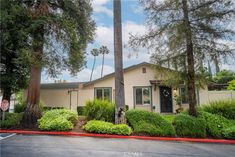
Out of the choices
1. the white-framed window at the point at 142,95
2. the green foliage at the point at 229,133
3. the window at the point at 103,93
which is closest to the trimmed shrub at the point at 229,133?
the green foliage at the point at 229,133

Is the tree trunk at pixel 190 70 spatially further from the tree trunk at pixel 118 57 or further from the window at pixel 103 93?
the window at pixel 103 93

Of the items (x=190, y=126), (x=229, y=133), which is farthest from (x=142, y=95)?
(x=229, y=133)

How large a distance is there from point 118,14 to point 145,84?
9797 millimetres

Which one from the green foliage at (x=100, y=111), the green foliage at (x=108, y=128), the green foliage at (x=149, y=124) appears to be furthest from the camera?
the green foliage at (x=100, y=111)

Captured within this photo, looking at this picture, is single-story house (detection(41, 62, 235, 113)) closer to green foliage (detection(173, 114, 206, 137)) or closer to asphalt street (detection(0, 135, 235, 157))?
green foliage (detection(173, 114, 206, 137))

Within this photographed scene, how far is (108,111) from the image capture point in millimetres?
11711

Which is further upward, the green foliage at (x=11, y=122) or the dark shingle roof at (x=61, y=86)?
the dark shingle roof at (x=61, y=86)

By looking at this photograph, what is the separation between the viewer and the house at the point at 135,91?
20.2 meters

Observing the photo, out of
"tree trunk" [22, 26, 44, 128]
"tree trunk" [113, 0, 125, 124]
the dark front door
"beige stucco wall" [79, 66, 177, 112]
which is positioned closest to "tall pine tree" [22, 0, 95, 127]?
"tree trunk" [22, 26, 44, 128]

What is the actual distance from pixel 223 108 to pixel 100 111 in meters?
6.26

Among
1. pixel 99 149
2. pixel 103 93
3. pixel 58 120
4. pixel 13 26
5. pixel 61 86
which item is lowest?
pixel 99 149

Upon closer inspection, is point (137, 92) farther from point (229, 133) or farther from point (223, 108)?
point (229, 133)

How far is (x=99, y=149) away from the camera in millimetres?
7430

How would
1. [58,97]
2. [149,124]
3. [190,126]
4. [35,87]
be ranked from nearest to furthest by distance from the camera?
[190,126], [149,124], [35,87], [58,97]
